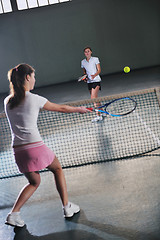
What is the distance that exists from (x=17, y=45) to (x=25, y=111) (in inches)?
554

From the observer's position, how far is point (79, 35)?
1692 centimetres

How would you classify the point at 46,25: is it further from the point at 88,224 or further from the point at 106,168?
the point at 88,224

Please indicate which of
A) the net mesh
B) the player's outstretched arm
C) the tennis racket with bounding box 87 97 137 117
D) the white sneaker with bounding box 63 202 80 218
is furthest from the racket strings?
the white sneaker with bounding box 63 202 80 218

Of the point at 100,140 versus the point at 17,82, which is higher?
the point at 17,82

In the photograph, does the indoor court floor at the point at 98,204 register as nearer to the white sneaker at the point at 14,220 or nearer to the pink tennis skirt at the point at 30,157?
the white sneaker at the point at 14,220

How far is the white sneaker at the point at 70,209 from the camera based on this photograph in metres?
4.12

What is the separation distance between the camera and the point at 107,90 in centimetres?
1309

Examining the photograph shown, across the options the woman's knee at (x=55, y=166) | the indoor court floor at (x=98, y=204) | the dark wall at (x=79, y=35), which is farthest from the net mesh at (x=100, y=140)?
the dark wall at (x=79, y=35)

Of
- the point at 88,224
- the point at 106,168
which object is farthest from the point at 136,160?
the point at 88,224

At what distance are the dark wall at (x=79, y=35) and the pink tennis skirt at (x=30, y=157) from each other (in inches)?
542

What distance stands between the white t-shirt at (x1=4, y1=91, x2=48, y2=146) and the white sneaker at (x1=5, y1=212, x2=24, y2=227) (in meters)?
0.89

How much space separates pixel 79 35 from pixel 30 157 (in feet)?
45.7

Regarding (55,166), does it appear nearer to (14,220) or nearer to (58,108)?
(58,108)

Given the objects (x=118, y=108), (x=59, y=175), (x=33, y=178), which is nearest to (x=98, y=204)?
(x=59, y=175)
